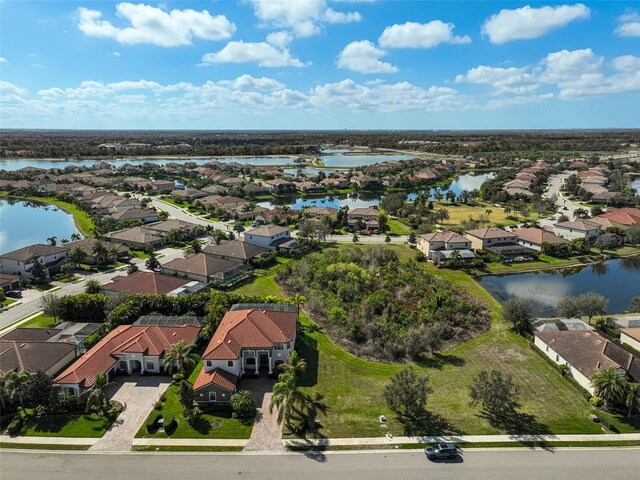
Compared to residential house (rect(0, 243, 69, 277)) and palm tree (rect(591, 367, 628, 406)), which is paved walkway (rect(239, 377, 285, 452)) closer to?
palm tree (rect(591, 367, 628, 406))

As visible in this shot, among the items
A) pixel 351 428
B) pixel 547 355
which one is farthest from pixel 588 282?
pixel 351 428

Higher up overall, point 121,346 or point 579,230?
point 121,346

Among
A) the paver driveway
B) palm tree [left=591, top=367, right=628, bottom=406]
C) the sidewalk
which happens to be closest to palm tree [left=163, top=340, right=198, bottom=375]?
the paver driveway

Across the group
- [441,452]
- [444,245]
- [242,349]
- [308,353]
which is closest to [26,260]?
[242,349]

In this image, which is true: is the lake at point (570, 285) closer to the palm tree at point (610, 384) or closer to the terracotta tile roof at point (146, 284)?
the palm tree at point (610, 384)

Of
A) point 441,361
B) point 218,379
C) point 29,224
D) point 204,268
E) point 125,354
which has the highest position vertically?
point 125,354

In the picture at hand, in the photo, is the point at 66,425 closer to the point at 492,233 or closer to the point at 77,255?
the point at 77,255

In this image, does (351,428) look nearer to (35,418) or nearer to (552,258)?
(35,418)
